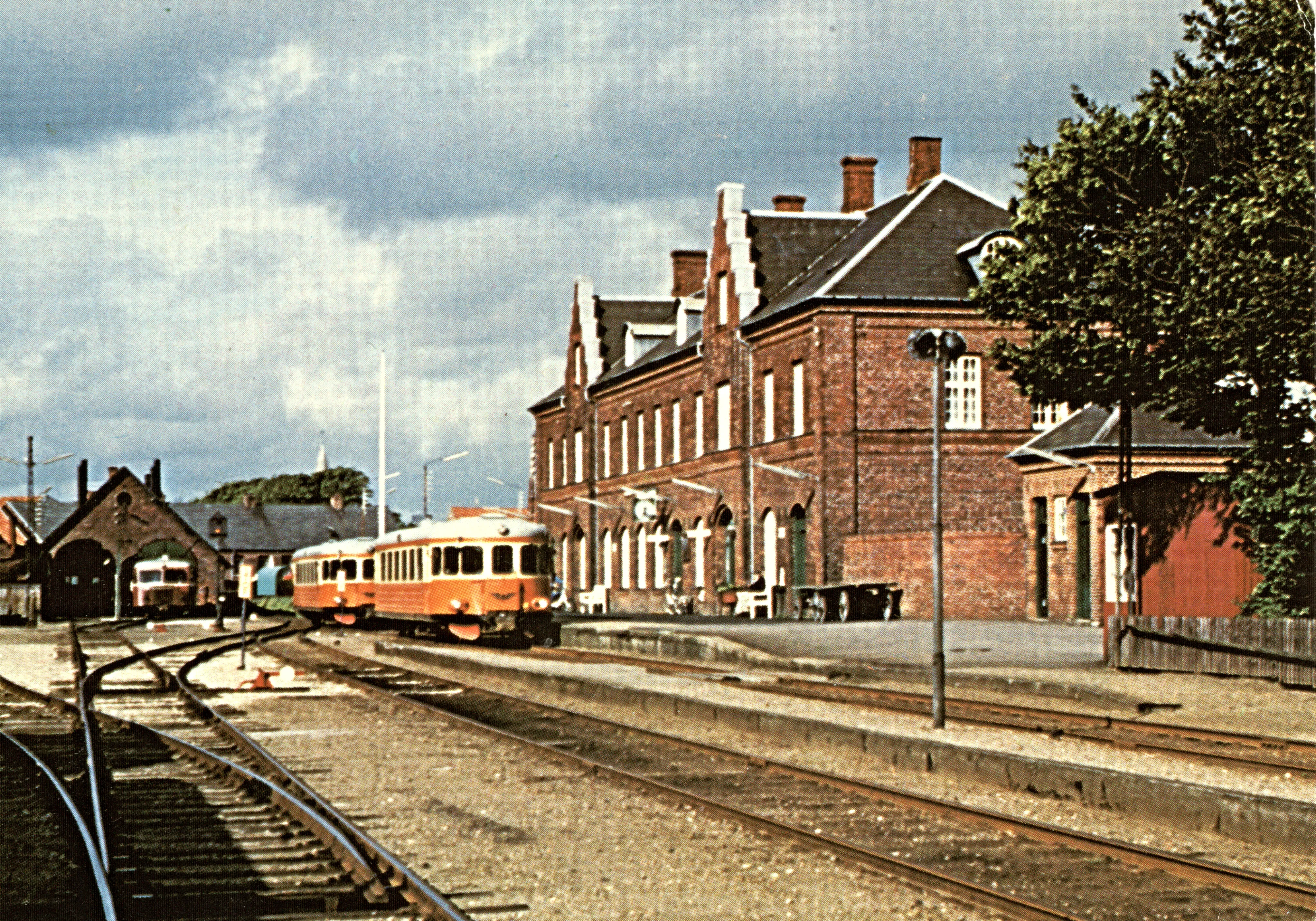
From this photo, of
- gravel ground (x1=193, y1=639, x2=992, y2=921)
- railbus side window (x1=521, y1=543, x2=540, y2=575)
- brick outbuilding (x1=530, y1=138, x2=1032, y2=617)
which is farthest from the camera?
brick outbuilding (x1=530, y1=138, x2=1032, y2=617)

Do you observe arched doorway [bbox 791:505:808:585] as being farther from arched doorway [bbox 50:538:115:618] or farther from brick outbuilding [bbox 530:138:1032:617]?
arched doorway [bbox 50:538:115:618]

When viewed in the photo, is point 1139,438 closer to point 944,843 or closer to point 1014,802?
point 1014,802

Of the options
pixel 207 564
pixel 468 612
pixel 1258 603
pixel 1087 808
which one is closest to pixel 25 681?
pixel 468 612

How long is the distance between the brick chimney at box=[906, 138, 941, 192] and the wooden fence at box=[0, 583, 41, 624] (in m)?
36.8

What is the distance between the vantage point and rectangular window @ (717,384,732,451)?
5644cm

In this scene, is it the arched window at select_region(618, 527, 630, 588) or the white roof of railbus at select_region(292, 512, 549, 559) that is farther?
the arched window at select_region(618, 527, 630, 588)

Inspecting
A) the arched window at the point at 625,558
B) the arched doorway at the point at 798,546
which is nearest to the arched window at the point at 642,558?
the arched window at the point at 625,558

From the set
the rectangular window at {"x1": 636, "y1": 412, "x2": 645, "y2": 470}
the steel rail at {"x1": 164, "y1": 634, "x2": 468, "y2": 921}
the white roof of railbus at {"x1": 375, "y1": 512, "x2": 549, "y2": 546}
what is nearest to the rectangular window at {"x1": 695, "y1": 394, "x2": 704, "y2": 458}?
the rectangular window at {"x1": 636, "y1": 412, "x2": 645, "y2": 470}

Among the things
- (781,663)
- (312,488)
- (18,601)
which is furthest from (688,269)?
(312,488)

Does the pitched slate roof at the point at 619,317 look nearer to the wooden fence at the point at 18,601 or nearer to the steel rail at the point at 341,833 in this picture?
the wooden fence at the point at 18,601

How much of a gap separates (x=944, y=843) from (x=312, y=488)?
135656 mm

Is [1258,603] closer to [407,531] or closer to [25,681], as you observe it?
[25,681]

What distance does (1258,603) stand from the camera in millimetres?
25312

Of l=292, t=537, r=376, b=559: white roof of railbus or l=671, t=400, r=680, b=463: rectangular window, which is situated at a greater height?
l=671, t=400, r=680, b=463: rectangular window
